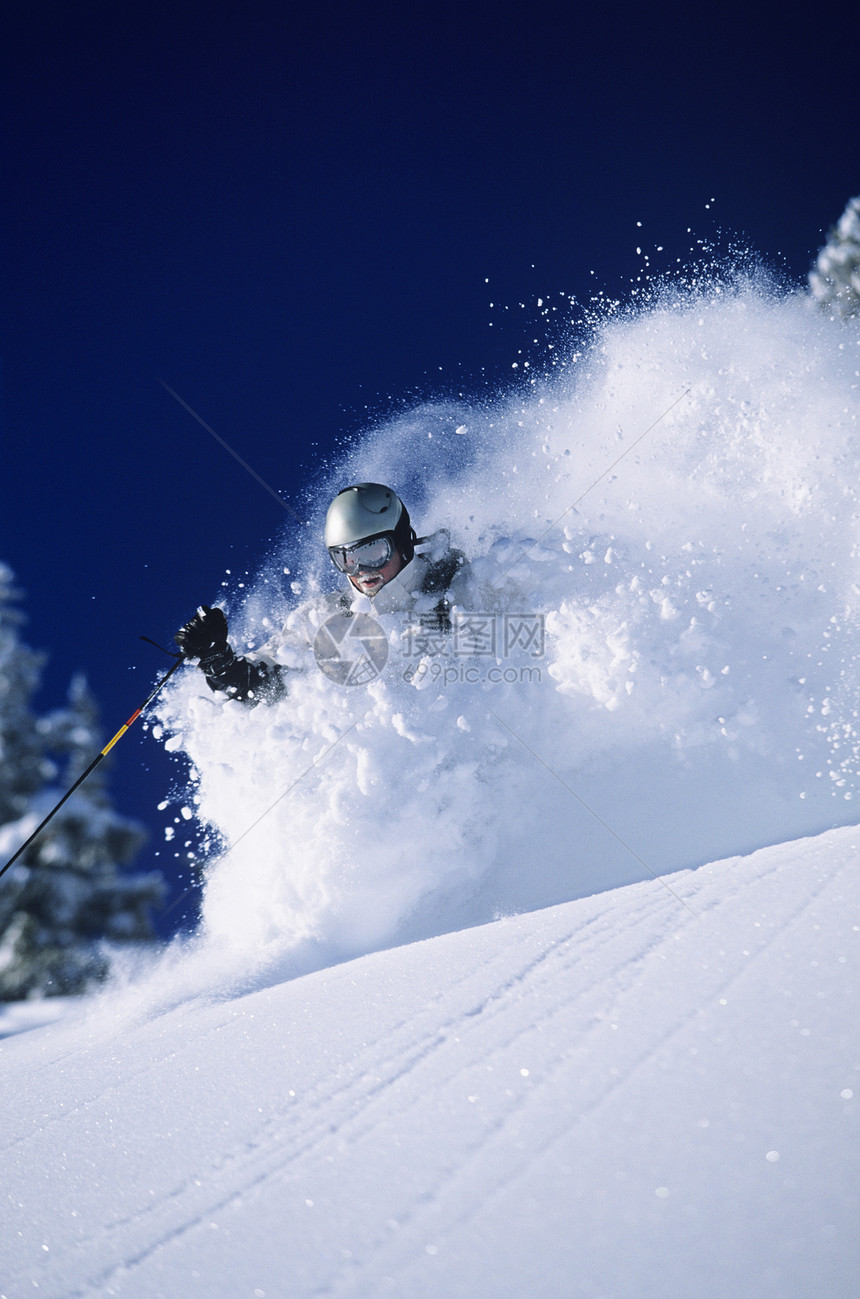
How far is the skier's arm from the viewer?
420 cm

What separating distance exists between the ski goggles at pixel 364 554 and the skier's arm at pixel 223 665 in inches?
36.1

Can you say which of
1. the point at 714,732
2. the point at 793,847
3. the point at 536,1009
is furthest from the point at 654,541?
the point at 536,1009

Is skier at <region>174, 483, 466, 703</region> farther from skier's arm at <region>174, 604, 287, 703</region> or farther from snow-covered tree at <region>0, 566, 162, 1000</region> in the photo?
snow-covered tree at <region>0, 566, 162, 1000</region>

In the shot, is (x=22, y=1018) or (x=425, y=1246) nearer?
(x=425, y=1246)

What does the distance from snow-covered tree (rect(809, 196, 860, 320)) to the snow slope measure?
6431mm

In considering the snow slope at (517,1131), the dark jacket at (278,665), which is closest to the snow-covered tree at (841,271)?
the dark jacket at (278,665)

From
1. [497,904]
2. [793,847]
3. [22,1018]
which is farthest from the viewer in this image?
[22,1018]

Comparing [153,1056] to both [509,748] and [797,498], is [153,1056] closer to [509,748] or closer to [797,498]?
[509,748]

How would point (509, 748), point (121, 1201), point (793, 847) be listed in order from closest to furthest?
point (121, 1201) → point (793, 847) → point (509, 748)

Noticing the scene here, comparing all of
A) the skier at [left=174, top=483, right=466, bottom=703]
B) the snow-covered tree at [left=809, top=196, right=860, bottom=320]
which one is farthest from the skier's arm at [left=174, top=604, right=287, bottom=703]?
the snow-covered tree at [left=809, top=196, right=860, bottom=320]

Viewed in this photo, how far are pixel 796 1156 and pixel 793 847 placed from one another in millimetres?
1602

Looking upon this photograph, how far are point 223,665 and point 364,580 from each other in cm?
118

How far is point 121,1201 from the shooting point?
1.50 m

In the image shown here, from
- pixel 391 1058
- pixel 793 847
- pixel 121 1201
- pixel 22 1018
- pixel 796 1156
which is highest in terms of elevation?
pixel 22 1018
